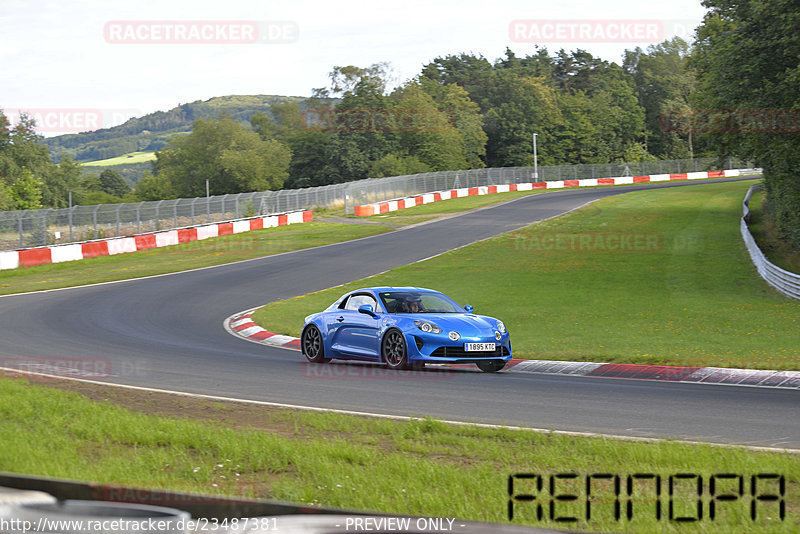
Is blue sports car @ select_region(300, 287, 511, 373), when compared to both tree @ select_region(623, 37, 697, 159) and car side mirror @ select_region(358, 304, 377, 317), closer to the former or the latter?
car side mirror @ select_region(358, 304, 377, 317)

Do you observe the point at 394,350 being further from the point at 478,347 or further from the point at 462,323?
the point at 478,347

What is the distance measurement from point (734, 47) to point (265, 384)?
61.1 ft

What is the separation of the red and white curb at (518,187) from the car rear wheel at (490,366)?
44751mm

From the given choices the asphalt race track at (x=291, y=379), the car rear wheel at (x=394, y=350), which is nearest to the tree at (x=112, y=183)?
the asphalt race track at (x=291, y=379)

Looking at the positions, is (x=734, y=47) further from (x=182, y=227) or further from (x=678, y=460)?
(x=182, y=227)

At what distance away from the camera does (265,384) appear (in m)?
11.9

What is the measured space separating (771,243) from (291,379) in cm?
2796

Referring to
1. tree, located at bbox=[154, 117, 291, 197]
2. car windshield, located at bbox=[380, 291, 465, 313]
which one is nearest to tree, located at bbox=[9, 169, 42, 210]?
tree, located at bbox=[154, 117, 291, 197]

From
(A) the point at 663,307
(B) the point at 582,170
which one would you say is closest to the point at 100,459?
(A) the point at 663,307

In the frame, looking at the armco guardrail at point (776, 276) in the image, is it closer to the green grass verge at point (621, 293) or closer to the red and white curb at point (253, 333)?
the green grass verge at point (621, 293)

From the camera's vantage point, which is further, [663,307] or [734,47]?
[734,47]

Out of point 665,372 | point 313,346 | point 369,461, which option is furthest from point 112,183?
point 369,461

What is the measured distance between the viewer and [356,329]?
14430 mm

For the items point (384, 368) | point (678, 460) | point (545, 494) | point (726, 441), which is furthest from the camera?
point (384, 368)
